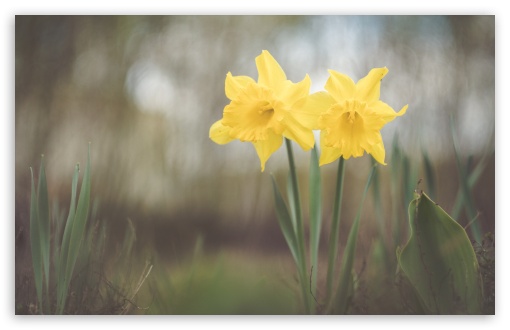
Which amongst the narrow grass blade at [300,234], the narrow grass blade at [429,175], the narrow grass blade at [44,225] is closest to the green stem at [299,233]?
the narrow grass blade at [300,234]

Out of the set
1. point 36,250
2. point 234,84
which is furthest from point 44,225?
point 234,84

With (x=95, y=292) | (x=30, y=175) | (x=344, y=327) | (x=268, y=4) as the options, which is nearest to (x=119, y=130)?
(x=30, y=175)

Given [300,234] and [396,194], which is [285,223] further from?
[396,194]

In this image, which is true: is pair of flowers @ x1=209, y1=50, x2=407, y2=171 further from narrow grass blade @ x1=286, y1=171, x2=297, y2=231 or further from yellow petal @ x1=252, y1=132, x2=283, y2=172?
narrow grass blade @ x1=286, y1=171, x2=297, y2=231

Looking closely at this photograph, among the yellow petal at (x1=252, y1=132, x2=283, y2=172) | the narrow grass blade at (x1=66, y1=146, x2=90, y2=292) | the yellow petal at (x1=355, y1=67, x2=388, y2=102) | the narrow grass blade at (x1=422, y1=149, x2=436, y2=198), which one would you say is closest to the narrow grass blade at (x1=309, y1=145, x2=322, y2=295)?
the yellow petal at (x1=252, y1=132, x2=283, y2=172)

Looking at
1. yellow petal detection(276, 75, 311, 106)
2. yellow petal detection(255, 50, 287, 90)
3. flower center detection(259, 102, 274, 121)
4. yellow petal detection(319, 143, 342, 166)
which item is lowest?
yellow petal detection(319, 143, 342, 166)

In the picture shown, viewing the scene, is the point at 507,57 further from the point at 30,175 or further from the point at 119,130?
the point at 30,175
